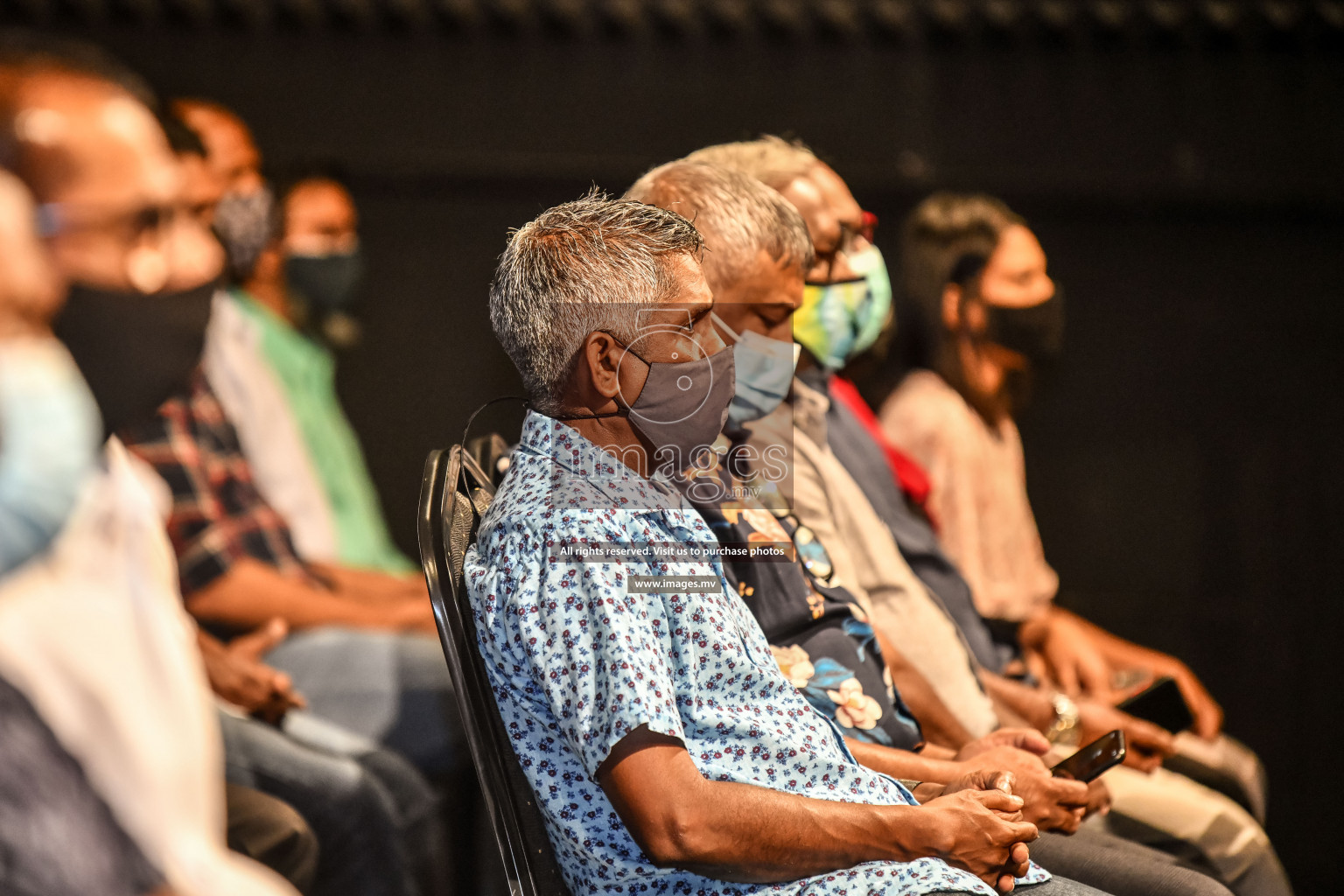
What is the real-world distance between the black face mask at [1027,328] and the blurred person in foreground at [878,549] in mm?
624

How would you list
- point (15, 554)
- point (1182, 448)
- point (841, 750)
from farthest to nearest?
point (1182, 448) < point (841, 750) < point (15, 554)

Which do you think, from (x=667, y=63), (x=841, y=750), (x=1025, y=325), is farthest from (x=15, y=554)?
(x=667, y=63)

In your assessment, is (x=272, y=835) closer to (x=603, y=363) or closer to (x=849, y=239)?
(x=603, y=363)

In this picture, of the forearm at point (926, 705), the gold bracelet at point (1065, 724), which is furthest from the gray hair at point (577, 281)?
the gold bracelet at point (1065, 724)

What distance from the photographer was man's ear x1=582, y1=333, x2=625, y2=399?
1248mm

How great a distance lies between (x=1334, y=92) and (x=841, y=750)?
3784 millimetres

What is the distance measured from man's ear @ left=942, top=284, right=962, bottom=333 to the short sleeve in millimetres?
1609

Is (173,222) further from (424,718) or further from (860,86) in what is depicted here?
(860,86)

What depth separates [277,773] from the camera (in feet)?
6.39

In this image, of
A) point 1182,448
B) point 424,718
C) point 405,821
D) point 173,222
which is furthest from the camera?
point 1182,448

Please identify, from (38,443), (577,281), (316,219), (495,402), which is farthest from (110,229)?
(316,219)

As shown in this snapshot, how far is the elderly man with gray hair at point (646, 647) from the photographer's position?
43.4 inches

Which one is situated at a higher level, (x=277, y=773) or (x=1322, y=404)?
(x=1322, y=404)

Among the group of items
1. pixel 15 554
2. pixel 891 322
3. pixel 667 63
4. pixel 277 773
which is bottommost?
pixel 277 773
